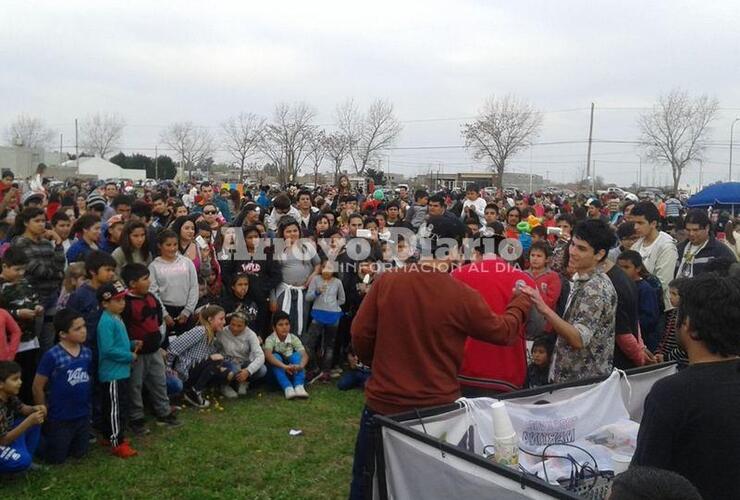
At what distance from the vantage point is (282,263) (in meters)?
7.38

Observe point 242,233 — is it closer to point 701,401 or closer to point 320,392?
point 320,392

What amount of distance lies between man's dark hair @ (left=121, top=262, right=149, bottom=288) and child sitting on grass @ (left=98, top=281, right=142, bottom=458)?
25cm

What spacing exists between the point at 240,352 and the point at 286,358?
528 mm

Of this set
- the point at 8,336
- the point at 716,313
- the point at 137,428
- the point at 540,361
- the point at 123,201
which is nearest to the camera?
the point at 716,313

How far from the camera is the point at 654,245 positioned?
6613 millimetres

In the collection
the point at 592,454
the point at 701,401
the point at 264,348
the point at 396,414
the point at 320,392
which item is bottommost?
the point at 320,392

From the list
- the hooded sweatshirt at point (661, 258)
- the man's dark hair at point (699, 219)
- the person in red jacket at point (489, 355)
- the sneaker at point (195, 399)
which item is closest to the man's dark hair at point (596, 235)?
the person in red jacket at point (489, 355)

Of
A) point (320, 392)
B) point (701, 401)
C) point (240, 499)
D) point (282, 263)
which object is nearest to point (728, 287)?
point (701, 401)

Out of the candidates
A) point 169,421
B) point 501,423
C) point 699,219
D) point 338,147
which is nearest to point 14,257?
point 169,421

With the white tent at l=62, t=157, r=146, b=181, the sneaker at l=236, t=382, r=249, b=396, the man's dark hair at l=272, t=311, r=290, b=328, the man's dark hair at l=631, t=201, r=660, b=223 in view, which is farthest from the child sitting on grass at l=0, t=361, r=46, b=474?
the white tent at l=62, t=157, r=146, b=181

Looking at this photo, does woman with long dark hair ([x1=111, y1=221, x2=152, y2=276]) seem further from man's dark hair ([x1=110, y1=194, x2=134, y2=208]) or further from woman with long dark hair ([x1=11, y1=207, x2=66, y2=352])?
man's dark hair ([x1=110, y1=194, x2=134, y2=208])

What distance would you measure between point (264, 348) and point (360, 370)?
3.70 ft

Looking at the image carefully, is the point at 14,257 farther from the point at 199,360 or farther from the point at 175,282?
the point at 199,360

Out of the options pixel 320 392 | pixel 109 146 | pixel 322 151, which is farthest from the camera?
pixel 109 146
